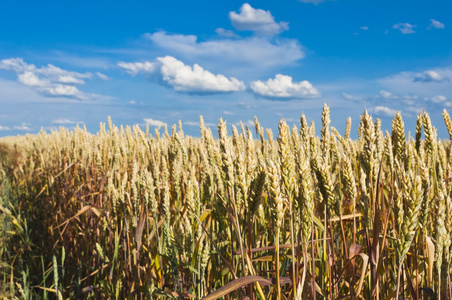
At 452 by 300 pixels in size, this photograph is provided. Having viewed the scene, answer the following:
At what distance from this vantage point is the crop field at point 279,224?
102 cm

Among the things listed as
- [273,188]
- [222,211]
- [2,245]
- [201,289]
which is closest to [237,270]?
[201,289]

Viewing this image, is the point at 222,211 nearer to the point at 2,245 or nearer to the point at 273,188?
the point at 273,188

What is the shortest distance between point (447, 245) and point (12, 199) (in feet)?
21.2

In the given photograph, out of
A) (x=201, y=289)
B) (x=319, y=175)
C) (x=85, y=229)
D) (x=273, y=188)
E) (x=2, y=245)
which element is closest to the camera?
(x=273, y=188)

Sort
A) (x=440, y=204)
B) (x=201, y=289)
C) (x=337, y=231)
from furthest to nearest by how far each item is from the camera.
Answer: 1. (x=337, y=231)
2. (x=201, y=289)
3. (x=440, y=204)

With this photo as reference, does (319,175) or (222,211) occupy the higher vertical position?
(319,175)

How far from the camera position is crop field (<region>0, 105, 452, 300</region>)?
3.34 ft

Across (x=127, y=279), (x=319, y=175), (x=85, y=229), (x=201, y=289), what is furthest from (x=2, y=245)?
(x=319, y=175)

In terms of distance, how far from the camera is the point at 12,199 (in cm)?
597

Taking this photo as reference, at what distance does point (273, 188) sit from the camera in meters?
0.93

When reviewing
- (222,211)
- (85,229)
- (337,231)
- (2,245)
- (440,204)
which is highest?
(440,204)

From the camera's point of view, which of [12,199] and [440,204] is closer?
[440,204]

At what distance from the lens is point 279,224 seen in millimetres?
929

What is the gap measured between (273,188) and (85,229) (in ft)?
9.00
